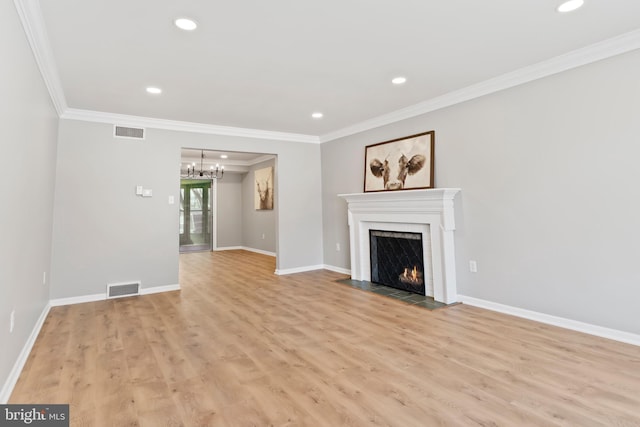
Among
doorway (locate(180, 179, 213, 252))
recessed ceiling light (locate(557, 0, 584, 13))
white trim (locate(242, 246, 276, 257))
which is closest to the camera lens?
recessed ceiling light (locate(557, 0, 584, 13))

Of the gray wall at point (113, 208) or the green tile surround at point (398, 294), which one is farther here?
the gray wall at point (113, 208)

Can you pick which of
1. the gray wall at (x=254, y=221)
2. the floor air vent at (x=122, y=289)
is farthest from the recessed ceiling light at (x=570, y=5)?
the gray wall at (x=254, y=221)

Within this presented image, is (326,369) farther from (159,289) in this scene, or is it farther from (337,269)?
(337,269)

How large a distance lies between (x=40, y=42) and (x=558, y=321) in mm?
4819

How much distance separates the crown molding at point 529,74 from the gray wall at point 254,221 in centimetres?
432

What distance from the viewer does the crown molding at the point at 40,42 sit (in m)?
1.96

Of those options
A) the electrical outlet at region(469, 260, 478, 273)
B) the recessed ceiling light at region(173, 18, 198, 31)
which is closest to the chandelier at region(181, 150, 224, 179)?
the recessed ceiling light at region(173, 18, 198, 31)

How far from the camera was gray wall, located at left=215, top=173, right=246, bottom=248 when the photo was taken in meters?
9.28

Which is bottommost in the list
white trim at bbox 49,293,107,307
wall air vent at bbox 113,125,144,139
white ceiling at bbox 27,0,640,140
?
white trim at bbox 49,293,107,307

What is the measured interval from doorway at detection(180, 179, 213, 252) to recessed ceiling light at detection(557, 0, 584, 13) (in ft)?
28.4

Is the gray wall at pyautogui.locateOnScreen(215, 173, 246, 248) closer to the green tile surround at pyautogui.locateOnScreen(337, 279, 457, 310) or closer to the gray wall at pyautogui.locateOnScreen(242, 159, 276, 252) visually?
the gray wall at pyautogui.locateOnScreen(242, 159, 276, 252)

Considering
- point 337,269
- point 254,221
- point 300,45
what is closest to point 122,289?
point 337,269

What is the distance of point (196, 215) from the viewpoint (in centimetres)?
945

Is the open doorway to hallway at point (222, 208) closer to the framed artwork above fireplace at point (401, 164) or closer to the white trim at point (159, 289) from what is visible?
the white trim at point (159, 289)
